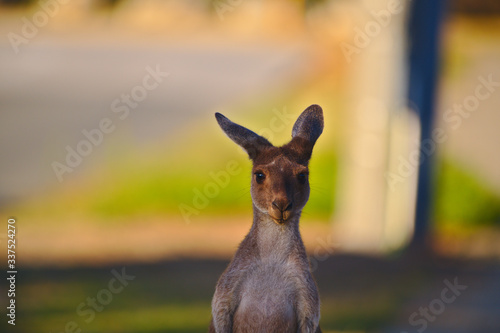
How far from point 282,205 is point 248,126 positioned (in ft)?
29.0

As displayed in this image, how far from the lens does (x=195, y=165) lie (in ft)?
42.6

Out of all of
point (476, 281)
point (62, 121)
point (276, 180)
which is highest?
point (62, 121)

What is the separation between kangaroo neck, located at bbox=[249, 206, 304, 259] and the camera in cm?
401

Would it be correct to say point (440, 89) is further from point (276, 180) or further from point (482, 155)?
point (276, 180)

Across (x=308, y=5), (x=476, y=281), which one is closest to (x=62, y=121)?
(x=308, y=5)

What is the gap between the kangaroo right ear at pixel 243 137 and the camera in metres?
3.92

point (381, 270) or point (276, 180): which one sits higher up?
point (381, 270)

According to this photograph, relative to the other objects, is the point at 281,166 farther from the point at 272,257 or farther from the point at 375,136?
the point at 375,136

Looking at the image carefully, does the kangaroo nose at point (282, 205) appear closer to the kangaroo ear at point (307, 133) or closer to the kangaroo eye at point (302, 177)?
the kangaroo eye at point (302, 177)

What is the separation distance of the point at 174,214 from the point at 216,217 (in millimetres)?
779

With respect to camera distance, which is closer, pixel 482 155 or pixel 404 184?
pixel 404 184

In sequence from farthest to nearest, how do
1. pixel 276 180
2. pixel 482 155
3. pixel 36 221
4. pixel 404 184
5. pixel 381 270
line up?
pixel 482 155 < pixel 36 221 < pixel 404 184 < pixel 381 270 < pixel 276 180

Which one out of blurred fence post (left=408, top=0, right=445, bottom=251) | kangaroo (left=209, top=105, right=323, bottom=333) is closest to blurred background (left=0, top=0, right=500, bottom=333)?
blurred fence post (left=408, top=0, right=445, bottom=251)

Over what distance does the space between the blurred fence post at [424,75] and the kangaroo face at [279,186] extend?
285 inches
